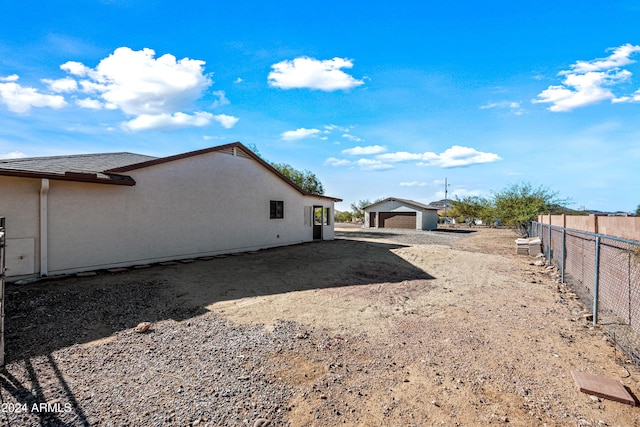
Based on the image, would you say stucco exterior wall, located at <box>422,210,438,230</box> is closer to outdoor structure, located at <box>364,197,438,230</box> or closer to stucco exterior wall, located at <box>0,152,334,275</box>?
outdoor structure, located at <box>364,197,438,230</box>

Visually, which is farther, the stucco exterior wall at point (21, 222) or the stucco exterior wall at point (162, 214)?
the stucco exterior wall at point (162, 214)

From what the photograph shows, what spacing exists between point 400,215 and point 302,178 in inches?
474

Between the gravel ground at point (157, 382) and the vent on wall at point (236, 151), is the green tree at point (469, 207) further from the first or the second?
the gravel ground at point (157, 382)

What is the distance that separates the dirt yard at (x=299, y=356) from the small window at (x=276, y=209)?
7.54 meters

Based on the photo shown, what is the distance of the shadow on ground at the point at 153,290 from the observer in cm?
455

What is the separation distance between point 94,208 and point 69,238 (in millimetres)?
1013

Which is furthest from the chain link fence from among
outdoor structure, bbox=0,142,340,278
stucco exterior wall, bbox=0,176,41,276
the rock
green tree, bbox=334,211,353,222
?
green tree, bbox=334,211,353,222

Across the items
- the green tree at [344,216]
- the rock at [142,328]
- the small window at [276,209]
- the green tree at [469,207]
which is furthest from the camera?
the green tree at [344,216]

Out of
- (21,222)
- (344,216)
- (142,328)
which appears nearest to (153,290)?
(142,328)

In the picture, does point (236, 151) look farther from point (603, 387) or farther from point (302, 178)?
point (302, 178)

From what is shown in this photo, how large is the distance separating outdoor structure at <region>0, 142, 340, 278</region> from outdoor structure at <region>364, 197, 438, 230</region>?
2043cm

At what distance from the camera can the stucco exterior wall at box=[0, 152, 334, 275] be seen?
7914 mm

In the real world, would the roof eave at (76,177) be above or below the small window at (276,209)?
above

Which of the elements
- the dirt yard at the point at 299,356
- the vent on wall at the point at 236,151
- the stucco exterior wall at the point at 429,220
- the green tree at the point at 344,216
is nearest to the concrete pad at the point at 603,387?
the dirt yard at the point at 299,356
